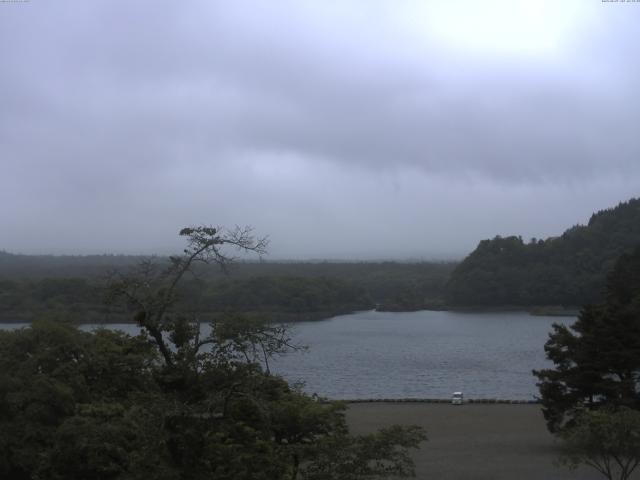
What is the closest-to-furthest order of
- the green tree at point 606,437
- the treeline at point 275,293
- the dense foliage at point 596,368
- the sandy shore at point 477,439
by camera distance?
the green tree at point 606,437, the sandy shore at point 477,439, the dense foliage at point 596,368, the treeline at point 275,293

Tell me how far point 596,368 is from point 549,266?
44409 mm

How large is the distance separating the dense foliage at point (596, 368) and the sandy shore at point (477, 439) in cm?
91

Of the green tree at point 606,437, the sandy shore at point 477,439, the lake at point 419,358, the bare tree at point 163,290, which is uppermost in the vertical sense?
the bare tree at point 163,290

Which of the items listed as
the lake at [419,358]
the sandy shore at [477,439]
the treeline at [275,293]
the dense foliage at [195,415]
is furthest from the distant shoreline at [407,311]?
the dense foliage at [195,415]

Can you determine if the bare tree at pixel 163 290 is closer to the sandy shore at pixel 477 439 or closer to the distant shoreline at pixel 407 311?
the sandy shore at pixel 477 439

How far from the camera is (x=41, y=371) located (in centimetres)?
1054

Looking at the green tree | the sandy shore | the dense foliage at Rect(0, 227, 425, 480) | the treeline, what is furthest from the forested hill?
the dense foliage at Rect(0, 227, 425, 480)

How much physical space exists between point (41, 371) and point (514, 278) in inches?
1967

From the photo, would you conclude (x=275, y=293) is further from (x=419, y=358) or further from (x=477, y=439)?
(x=477, y=439)

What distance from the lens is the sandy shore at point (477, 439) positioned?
1095cm

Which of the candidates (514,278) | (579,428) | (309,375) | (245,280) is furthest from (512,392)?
(514,278)

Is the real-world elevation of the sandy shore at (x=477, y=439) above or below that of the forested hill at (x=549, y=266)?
below

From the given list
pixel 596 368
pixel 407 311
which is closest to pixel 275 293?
pixel 407 311

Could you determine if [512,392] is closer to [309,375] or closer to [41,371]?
[309,375]
